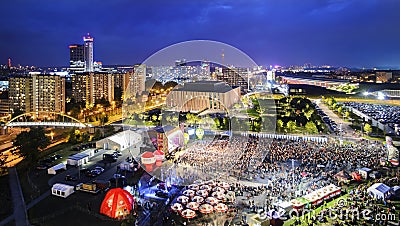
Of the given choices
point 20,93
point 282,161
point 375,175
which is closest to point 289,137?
point 282,161

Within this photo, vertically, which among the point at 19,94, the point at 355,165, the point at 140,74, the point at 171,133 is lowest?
the point at 355,165

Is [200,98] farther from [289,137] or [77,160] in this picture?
[77,160]

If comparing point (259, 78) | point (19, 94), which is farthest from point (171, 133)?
point (259, 78)

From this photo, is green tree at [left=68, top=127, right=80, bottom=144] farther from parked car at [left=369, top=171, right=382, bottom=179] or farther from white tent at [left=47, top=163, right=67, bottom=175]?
parked car at [left=369, top=171, right=382, bottom=179]

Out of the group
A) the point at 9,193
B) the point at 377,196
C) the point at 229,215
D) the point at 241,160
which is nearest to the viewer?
the point at 229,215

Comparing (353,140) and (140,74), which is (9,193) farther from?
(140,74)

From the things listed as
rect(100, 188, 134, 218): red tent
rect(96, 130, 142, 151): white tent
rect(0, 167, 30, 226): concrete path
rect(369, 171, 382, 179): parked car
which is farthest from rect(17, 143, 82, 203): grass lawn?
rect(369, 171, 382, 179): parked car
